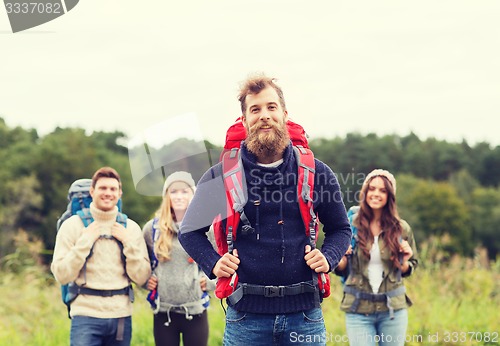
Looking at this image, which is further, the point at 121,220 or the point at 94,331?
the point at 121,220

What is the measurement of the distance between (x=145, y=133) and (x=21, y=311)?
4592 millimetres

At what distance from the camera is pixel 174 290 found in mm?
5977

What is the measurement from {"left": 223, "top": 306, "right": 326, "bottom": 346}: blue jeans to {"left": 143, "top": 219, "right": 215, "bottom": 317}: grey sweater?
2.46m

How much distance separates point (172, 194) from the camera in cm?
616

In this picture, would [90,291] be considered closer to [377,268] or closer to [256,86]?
[377,268]

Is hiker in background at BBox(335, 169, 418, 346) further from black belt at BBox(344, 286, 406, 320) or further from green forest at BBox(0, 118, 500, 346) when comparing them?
green forest at BBox(0, 118, 500, 346)

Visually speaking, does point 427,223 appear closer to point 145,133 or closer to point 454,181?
point 454,181

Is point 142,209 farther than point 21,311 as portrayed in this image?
Yes

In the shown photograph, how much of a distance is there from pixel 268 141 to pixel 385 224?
2.71m

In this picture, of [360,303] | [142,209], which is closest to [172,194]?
[360,303]

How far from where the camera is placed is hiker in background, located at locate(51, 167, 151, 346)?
5.52 metres

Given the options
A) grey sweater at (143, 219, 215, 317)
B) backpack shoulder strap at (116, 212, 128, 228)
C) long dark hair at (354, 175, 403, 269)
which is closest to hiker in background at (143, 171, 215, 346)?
grey sweater at (143, 219, 215, 317)

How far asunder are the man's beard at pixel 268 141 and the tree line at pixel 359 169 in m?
38.0

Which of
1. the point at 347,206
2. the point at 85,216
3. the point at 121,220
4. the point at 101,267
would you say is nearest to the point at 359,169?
the point at 347,206
